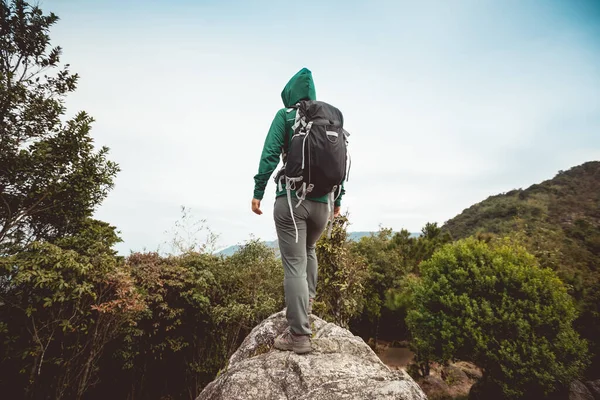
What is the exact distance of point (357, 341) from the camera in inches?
129

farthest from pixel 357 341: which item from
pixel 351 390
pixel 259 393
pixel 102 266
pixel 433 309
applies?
pixel 433 309

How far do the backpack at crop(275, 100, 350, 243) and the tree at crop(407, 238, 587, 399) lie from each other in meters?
9.65

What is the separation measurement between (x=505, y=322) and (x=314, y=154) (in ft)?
34.4

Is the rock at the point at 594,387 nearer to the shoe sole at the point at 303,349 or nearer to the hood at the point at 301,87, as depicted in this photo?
the shoe sole at the point at 303,349

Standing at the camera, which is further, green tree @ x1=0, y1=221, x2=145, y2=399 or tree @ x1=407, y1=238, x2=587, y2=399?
tree @ x1=407, y1=238, x2=587, y2=399

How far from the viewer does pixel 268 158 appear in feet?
9.43

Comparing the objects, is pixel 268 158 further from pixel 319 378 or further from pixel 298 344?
pixel 319 378

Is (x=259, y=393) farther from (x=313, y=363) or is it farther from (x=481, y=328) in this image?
(x=481, y=328)

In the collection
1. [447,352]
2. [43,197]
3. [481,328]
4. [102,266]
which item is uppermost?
[43,197]

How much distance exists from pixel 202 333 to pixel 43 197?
31.5ft

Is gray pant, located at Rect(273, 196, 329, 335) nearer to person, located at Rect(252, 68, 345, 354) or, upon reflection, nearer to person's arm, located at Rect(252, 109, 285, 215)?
person, located at Rect(252, 68, 345, 354)

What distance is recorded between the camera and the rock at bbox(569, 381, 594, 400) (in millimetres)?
9462

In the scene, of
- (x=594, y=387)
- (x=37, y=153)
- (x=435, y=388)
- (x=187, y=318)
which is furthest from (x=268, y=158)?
(x=435, y=388)

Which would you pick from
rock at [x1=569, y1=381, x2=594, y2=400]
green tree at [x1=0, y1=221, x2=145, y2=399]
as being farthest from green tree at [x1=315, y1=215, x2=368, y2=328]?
rock at [x1=569, y1=381, x2=594, y2=400]
